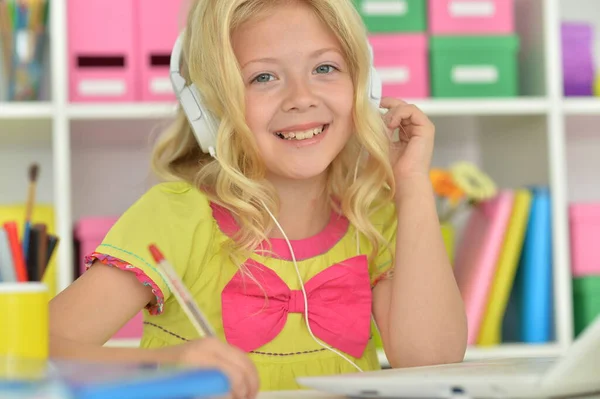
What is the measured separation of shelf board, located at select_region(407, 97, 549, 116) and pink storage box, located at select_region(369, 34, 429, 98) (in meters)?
0.05

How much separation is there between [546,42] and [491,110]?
0.18 m

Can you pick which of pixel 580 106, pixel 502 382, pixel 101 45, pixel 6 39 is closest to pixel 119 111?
pixel 101 45

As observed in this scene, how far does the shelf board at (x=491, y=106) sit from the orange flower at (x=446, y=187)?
123 millimetres

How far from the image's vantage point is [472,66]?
1.83m

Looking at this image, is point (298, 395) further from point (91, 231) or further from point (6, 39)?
point (6, 39)

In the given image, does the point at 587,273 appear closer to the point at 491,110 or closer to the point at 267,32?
the point at 491,110

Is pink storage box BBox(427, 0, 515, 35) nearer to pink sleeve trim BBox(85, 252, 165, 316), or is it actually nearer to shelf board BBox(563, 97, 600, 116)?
shelf board BBox(563, 97, 600, 116)

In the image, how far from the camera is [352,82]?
123cm

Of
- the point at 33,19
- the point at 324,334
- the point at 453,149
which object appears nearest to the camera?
the point at 324,334

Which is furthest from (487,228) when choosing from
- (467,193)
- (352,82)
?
(352,82)

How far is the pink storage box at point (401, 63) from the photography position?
1803 millimetres

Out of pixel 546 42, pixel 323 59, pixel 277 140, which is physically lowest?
pixel 277 140

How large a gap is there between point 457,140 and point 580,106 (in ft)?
1.17

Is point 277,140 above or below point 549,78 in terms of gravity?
below
